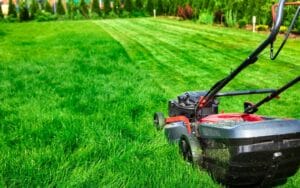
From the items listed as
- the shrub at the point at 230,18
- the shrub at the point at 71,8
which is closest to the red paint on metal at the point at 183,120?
the shrub at the point at 230,18

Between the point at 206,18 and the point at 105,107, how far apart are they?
85.1ft

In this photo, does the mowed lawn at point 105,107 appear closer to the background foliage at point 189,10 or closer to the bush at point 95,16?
the background foliage at point 189,10

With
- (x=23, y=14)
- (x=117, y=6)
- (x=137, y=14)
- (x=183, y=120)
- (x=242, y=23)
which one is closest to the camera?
(x=183, y=120)

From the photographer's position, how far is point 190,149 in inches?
175

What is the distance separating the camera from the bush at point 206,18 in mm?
31672

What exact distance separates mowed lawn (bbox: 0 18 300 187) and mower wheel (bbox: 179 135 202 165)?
2.9 inches

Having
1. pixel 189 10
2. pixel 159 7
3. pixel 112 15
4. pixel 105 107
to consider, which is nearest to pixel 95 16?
pixel 112 15

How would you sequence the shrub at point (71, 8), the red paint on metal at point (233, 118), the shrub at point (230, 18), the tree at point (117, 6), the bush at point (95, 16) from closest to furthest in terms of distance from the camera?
the red paint on metal at point (233, 118) < the shrub at point (230, 18) < the bush at point (95, 16) < the shrub at point (71, 8) < the tree at point (117, 6)

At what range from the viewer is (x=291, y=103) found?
26.5 ft

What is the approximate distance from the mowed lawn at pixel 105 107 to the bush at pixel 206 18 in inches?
619

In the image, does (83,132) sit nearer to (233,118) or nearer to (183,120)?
(183,120)

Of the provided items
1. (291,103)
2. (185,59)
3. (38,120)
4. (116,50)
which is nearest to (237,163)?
(38,120)

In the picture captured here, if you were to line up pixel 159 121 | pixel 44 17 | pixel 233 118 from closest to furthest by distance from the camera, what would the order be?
pixel 233 118, pixel 159 121, pixel 44 17

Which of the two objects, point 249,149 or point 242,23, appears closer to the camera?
point 249,149
